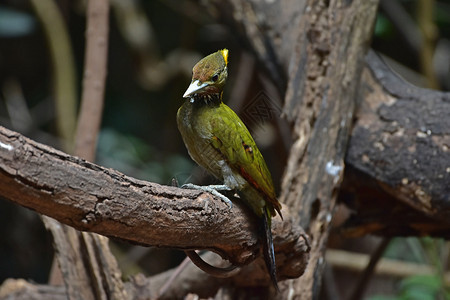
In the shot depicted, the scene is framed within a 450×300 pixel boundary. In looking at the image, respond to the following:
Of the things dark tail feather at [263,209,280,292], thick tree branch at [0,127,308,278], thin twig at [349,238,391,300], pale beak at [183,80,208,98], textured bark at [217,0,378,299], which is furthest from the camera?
thin twig at [349,238,391,300]

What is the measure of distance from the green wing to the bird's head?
0.38 feet

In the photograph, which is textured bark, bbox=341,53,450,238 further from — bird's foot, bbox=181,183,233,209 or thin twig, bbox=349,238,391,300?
bird's foot, bbox=181,183,233,209

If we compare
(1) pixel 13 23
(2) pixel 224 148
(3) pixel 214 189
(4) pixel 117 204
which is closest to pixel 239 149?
(2) pixel 224 148

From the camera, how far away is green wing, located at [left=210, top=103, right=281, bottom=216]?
1897mm

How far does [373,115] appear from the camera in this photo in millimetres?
2838

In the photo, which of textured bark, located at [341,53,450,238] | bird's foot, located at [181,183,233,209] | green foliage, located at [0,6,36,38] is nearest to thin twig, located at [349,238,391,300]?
textured bark, located at [341,53,450,238]

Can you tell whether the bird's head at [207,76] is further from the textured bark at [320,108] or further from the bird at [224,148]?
the textured bark at [320,108]

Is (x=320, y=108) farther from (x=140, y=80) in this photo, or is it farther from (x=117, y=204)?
(x=140, y=80)

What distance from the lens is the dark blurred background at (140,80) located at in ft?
14.6

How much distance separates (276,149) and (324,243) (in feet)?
5.50

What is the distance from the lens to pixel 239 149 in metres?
1.93

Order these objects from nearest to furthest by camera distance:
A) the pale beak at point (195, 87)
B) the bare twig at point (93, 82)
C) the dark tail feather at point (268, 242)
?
the pale beak at point (195, 87), the dark tail feather at point (268, 242), the bare twig at point (93, 82)

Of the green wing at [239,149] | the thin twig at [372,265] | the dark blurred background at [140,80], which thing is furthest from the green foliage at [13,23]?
the green wing at [239,149]

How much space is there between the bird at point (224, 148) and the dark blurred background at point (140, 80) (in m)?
1.94
